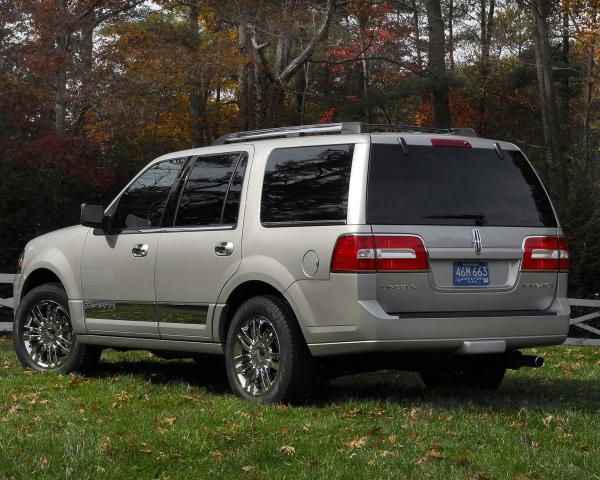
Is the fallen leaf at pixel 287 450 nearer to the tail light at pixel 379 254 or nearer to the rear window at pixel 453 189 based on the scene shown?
the tail light at pixel 379 254

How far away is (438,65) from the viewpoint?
37.3 meters

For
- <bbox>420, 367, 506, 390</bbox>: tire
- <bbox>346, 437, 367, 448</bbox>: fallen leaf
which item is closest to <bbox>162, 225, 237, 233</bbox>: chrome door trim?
<bbox>420, 367, 506, 390</bbox>: tire

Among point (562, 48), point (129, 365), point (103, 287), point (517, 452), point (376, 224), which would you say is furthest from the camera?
point (562, 48)

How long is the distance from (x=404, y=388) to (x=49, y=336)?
338 cm

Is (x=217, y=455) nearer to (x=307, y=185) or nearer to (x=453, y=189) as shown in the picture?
(x=307, y=185)

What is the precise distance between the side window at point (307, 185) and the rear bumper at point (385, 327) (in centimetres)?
54

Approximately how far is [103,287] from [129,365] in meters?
1.88

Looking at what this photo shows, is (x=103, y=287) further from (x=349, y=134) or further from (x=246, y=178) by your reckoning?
(x=349, y=134)

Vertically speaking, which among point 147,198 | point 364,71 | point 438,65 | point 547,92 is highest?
point 364,71

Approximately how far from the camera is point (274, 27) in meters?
27.1

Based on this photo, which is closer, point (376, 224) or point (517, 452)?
point (517, 452)

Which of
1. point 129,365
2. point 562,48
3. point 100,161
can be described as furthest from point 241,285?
point 562,48

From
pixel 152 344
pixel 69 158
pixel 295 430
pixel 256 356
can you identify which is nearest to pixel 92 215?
pixel 152 344

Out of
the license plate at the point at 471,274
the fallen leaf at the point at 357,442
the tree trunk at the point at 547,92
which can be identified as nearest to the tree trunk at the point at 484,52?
the tree trunk at the point at 547,92
